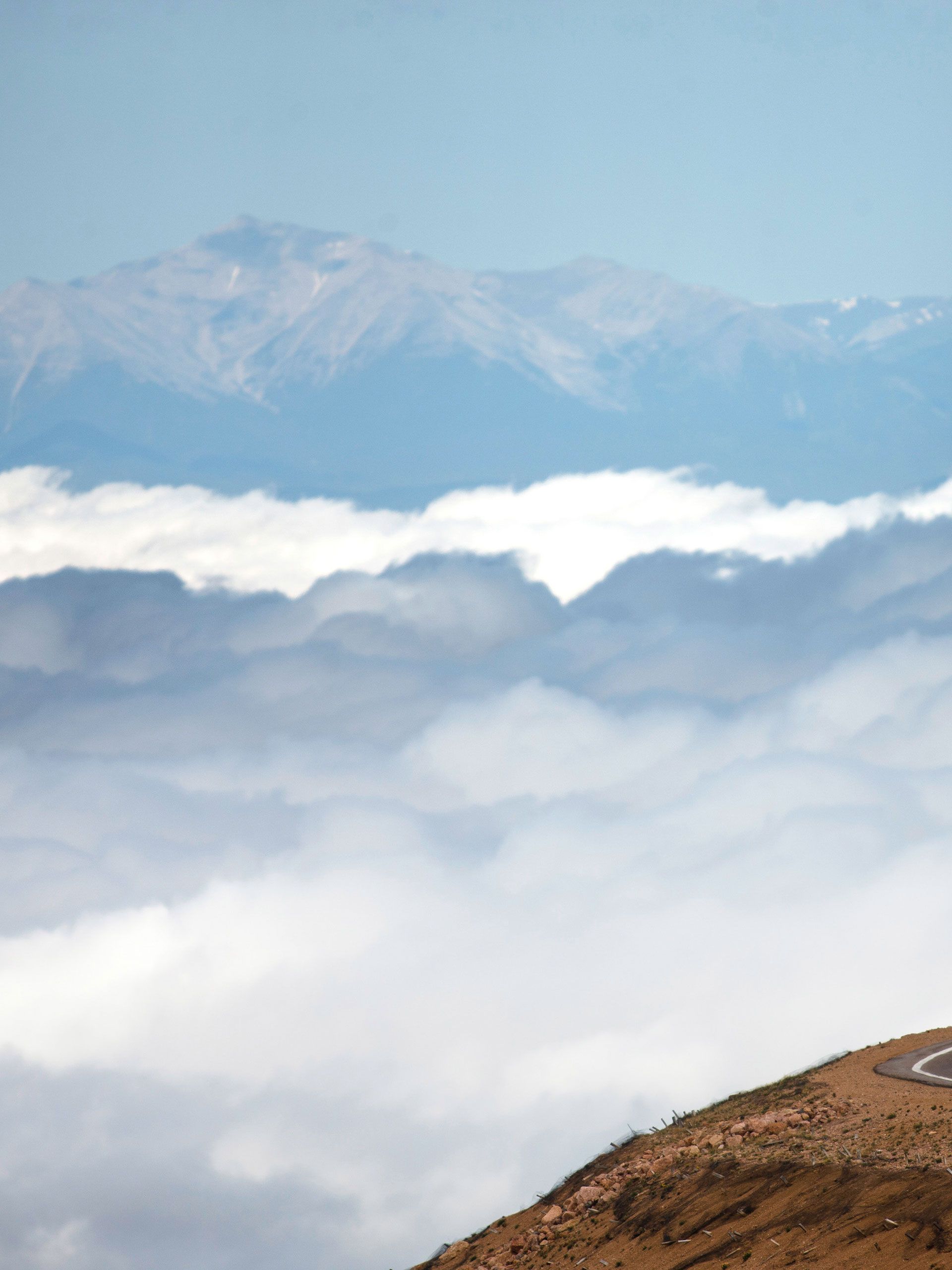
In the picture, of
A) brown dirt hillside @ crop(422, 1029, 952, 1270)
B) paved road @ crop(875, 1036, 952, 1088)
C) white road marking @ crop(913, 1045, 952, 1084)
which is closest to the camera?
brown dirt hillside @ crop(422, 1029, 952, 1270)

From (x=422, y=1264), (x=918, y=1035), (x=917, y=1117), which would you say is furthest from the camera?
(x=918, y=1035)

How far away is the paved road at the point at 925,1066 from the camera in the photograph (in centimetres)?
5578

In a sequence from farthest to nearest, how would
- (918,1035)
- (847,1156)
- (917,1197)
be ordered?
(918,1035) → (847,1156) → (917,1197)

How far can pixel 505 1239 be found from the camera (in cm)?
5497

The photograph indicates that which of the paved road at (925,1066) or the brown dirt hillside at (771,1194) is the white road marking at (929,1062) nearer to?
the paved road at (925,1066)

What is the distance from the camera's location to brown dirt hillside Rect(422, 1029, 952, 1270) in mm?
40406

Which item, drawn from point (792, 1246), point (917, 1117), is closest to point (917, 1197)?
point (792, 1246)

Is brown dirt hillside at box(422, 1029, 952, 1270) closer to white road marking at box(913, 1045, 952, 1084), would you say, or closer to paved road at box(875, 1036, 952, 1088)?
paved road at box(875, 1036, 952, 1088)

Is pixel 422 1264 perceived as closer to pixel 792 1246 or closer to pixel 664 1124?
pixel 664 1124

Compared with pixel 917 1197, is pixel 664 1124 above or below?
above

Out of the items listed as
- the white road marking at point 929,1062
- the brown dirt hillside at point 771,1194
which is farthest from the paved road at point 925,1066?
the brown dirt hillside at point 771,1194

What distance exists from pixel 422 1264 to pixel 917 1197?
1150 inches

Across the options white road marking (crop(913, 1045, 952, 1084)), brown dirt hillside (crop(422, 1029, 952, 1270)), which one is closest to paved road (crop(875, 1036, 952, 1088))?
white road marking (crop(913, 1045, 952, 1084))

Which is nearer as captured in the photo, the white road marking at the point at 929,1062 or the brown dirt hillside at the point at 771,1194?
the brown dirt hillside at the point at 771,1194
